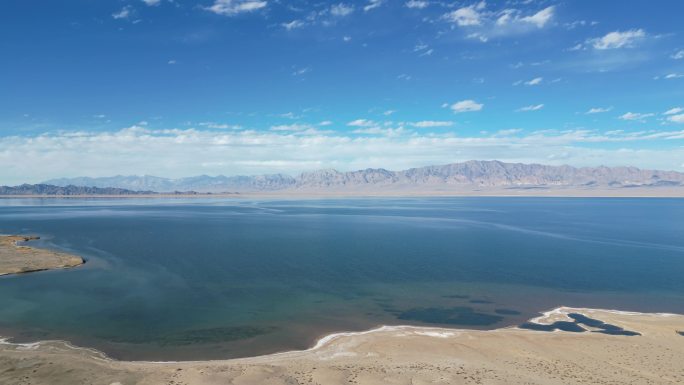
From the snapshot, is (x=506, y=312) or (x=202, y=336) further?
(x=506, y=312)

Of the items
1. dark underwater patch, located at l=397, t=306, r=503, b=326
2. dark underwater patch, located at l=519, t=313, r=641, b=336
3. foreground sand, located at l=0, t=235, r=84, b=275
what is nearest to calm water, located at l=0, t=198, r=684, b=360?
dark underwater patch, located at l=397, t=306, r=503, b=326

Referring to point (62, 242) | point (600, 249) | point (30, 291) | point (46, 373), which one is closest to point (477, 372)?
point (46, 373)

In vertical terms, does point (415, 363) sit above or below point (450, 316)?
above

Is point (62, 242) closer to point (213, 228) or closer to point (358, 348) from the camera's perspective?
point (213, 228)

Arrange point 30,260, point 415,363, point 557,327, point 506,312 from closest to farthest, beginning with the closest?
point 415,363 → point 557,327 → point 506,312 → point 30,260

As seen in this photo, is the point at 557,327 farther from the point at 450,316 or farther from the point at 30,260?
the point at 30,260

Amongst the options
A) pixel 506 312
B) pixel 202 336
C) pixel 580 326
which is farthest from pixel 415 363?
pixel 580 326
